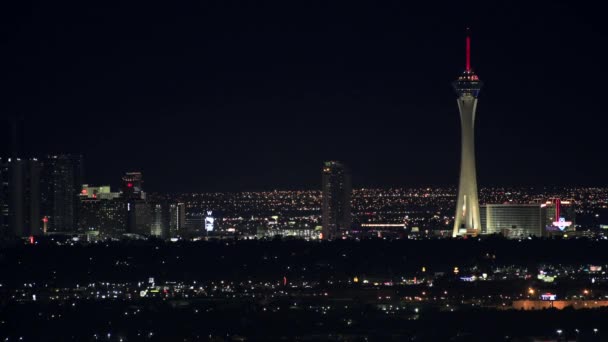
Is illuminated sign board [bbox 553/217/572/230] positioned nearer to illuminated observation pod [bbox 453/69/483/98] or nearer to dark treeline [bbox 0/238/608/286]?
dark treeline [bbox 0/238/608/286]

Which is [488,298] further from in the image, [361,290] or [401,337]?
[401,337]

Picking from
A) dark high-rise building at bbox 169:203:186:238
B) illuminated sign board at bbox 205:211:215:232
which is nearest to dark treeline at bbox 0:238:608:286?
dark high-rise building at bbox 169:203:186:238

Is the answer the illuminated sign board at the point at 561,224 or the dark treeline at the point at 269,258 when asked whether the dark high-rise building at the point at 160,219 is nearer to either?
the dark treeline at the point at 269,258

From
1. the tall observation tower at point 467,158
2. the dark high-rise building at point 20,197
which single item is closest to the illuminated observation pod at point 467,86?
the tall observation tower at point 467,158

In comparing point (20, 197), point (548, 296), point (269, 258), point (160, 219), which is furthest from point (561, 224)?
point (548, 296)

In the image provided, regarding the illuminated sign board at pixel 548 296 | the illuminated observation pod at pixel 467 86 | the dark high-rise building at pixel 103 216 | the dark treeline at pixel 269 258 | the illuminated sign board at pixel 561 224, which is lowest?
the illuminated sign board at pixel 548 296

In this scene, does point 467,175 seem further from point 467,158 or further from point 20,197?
point 20,197
